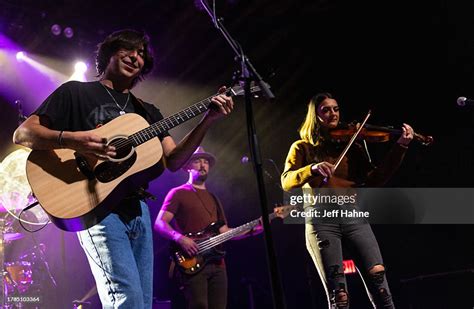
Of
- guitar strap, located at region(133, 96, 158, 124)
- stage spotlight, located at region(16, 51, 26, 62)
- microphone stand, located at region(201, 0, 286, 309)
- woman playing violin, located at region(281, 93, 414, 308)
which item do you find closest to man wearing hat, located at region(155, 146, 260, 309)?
woman playing violin, located at region(281, 93, 414, 308)

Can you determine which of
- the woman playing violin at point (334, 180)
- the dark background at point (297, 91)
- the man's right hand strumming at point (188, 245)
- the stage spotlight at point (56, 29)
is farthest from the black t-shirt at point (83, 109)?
the stage spotlight at point (56, 29)

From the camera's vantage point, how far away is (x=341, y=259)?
3.82 metres

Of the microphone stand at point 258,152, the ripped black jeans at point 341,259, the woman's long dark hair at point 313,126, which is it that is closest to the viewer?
the microphone stand at point 258,152

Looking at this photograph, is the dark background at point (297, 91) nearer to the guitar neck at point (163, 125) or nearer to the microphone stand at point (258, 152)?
the guitar neck at point (163, 125)

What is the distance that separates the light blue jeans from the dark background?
4258 mm

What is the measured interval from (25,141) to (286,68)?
19.7 feet

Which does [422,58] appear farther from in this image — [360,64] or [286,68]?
[286,68]

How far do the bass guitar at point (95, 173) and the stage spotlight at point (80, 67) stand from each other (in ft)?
18.3

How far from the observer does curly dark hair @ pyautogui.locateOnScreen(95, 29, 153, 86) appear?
2.96m

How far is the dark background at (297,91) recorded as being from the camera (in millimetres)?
6730

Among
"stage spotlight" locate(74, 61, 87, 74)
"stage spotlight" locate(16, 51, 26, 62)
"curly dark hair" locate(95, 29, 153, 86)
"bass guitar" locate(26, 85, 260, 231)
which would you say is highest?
"stage spotlight" locate(16, 51, 26, 62)

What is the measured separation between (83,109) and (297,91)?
5.72 meters

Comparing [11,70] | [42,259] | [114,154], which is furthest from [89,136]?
[11,70]

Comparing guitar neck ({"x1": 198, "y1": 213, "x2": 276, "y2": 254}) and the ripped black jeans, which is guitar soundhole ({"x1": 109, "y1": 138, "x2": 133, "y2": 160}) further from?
guitar neck ({"x1": 198, "y1": 213, "x2": 276, "y2": 254})
